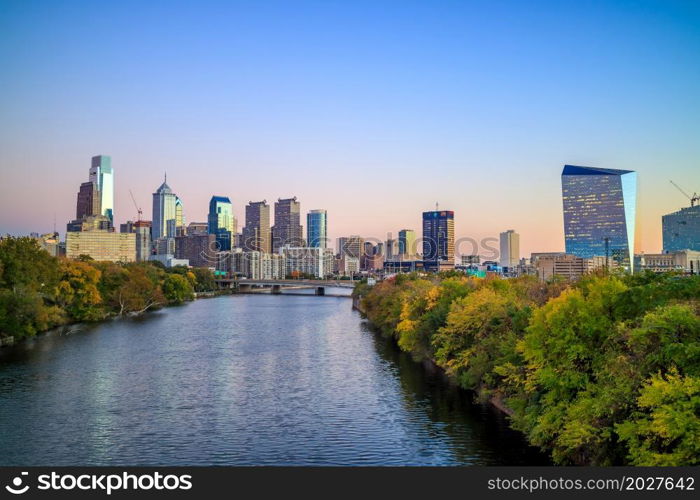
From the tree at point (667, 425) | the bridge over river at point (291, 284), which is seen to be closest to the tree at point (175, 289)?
the bridge over river at point (291, 284)

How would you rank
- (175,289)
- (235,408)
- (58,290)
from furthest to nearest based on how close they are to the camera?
1. (175,289)
2. (58,290)
3. (235,408)

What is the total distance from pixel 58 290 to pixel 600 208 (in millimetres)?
158010

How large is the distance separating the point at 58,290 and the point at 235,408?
46695 millimetres

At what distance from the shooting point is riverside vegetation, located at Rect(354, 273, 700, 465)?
1836cm

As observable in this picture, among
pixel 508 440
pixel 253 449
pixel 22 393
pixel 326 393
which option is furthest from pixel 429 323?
pixel 22 393

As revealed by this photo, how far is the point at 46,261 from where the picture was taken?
68062 millimetres

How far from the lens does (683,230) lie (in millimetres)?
173250

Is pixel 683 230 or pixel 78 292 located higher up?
pixel 683 230

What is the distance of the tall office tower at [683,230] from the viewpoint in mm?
169188

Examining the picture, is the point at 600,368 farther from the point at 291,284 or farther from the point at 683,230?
the point at 683,230
